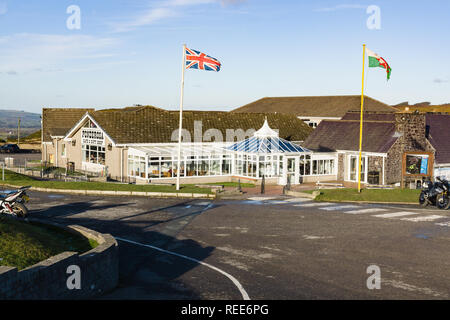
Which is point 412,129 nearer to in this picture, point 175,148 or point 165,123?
point 175,148

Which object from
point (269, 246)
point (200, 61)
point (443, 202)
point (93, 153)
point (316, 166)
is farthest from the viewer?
point (93, 153)

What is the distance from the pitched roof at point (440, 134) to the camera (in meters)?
35.9

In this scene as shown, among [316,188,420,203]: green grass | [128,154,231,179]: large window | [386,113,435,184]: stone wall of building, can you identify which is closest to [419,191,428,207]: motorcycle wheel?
[316,188,420,203]: green grass

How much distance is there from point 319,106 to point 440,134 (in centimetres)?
3034

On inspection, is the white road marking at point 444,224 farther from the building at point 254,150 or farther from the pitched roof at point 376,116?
the pitched roof at point 376,116

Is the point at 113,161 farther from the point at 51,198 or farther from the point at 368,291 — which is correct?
the point at 368,291

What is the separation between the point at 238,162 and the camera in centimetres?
3762

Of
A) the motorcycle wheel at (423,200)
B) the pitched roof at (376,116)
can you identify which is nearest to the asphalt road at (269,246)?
the motorcycle wheel at (423,200)

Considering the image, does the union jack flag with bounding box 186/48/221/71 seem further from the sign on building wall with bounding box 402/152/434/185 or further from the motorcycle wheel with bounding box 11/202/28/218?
the sign on building wall with bounding box 402/152/434/185

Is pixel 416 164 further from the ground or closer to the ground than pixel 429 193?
further from the ground

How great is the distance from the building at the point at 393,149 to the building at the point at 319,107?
21860mm

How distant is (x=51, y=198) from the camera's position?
87.4 feet

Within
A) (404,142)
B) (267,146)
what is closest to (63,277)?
(267,146)
